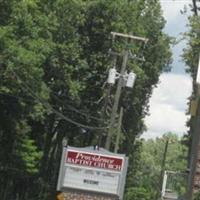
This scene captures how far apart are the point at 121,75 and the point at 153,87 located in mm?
30467

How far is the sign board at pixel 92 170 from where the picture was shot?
71.4 ft

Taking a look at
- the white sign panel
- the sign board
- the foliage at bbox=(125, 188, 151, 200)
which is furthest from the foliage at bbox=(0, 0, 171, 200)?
the sign board

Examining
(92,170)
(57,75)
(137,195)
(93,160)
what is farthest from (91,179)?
(137,195)

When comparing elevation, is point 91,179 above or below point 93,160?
below

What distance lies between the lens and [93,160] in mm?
21938

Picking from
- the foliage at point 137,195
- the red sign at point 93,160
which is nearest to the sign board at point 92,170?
the red sign at point 93,160

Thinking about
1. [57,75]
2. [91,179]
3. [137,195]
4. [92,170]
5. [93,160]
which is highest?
[57,75]

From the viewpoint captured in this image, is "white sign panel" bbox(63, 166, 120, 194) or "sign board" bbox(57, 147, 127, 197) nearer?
"sign board" bbox(57, 147, 127, 197)

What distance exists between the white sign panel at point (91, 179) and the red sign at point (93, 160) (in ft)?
0.88

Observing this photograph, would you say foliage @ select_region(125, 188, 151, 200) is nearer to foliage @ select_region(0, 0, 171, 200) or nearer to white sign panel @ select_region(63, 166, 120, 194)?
foliage @ select_region(0, 0, 171, 200)

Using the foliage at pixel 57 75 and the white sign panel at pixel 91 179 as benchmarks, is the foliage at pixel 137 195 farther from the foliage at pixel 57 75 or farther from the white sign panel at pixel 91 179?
the white sign panel at pixel 91 179

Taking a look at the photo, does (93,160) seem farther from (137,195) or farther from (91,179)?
(137,195)

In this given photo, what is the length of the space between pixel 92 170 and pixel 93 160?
0.77m

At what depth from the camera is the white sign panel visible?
73.5ft
